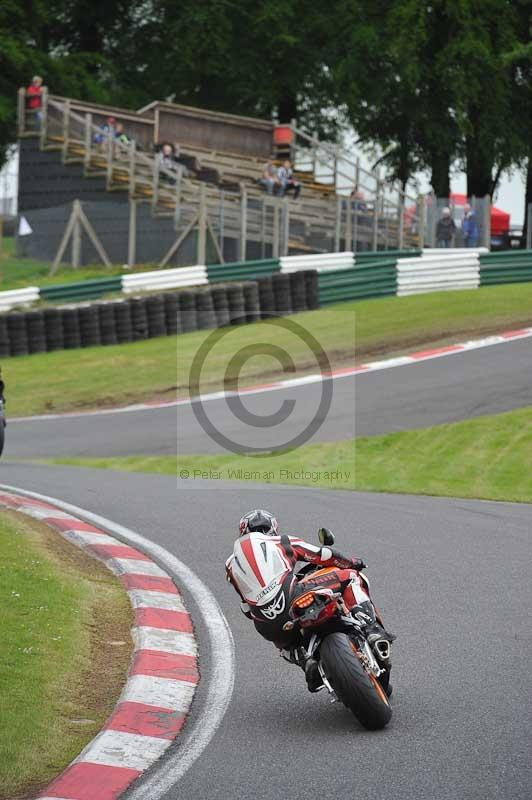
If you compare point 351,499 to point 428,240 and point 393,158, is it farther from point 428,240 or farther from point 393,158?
point 393,158

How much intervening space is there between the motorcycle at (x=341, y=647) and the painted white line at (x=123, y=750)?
2.74ft

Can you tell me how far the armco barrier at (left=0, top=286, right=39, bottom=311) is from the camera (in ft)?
86.3

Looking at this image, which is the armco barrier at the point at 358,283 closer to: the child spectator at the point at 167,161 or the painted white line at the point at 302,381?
the painted white line at the point at 302,381

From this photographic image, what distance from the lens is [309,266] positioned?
27.5m

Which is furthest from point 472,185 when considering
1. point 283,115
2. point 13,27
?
point 13,27

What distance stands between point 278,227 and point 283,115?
18001 millimetres

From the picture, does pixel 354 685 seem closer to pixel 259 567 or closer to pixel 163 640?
pixel 259 567

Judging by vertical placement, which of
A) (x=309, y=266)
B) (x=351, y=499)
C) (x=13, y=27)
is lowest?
(x=351, y=499)

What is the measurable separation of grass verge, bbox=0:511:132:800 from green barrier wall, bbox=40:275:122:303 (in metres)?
17.1

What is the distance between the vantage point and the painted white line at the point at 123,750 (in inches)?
219

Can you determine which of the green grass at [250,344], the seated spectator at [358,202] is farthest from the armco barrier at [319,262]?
the seated spectator at [358,202]

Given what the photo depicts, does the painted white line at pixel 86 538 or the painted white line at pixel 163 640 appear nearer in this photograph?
the painted white line at pixel 163 640

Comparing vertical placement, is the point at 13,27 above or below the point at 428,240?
above

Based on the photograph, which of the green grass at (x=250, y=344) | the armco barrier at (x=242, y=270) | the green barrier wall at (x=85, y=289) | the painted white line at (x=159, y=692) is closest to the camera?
the painted white line at (x=159, y=692)
